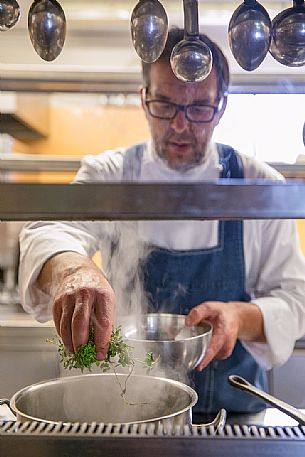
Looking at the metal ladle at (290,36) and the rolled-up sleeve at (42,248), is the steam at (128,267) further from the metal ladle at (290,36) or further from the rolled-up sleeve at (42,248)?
the metal ladle at (290,36)

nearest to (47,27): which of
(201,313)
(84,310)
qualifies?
(84,310)

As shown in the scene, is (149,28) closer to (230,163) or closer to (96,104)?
(230,163)

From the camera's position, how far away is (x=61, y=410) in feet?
2.03

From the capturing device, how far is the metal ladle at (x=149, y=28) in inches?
24.6

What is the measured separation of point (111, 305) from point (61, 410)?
0.42 ft

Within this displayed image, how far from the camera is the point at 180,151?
124 cm

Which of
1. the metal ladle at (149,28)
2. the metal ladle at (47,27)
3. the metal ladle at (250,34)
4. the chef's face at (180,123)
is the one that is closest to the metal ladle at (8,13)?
the metal ladle at (47,27)

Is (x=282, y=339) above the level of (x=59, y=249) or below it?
below

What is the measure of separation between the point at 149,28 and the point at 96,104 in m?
2.53

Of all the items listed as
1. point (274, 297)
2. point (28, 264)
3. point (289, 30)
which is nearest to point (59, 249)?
point (28, 264)

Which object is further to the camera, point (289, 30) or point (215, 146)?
point (215, 146)

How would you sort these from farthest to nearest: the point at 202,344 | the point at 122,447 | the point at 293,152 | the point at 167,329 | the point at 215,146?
the point at 293,152 → the point at 215,146 → the point at 167,329 → the point at 202,344 → the point at 122,447

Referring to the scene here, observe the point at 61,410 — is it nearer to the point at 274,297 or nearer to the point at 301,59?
the point at 301,59

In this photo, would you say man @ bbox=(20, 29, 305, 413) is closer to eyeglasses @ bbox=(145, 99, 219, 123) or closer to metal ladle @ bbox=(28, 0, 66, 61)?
eyeglasses @ bbox=(145, 99, 219, 123)
